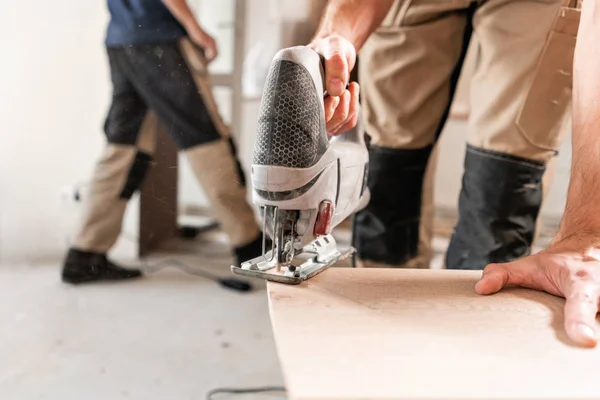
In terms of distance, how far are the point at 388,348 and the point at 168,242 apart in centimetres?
139

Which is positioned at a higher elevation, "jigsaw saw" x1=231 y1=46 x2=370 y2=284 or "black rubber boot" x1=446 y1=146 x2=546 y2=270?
"jigsaw saw" x1=231 y1=46 x2=370 y2=284

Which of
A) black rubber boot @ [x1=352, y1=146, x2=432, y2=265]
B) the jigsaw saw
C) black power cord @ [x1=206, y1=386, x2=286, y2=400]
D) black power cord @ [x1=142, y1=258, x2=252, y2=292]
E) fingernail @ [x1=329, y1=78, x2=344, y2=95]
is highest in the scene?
fingernail @ [x1=329, y1=78, x2=344, y2=95]

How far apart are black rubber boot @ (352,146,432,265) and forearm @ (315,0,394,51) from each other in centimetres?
27

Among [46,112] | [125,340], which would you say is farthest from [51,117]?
[125,340]

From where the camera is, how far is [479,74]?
97 centimetres

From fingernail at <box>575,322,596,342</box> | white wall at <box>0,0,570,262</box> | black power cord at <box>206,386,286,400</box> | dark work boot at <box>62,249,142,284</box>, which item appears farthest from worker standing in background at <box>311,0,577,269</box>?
dark work boot at <box>62,249,142,284</box>

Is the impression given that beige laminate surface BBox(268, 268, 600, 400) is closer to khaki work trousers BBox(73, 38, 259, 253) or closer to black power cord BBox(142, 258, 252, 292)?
khaki work trousers BBox(73, 38, 259, 253)

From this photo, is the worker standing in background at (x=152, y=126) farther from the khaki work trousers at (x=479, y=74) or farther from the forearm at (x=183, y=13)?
the khaki work trousers at (x=479, y=74)

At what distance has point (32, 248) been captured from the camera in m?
1.24

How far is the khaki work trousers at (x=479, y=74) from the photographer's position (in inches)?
34.7

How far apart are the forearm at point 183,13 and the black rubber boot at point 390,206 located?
17.4 inches

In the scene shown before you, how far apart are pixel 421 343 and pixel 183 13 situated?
85 centimetres

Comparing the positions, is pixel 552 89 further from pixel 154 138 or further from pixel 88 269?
pixel 88 269

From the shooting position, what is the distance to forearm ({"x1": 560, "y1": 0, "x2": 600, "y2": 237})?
2.10 ft
